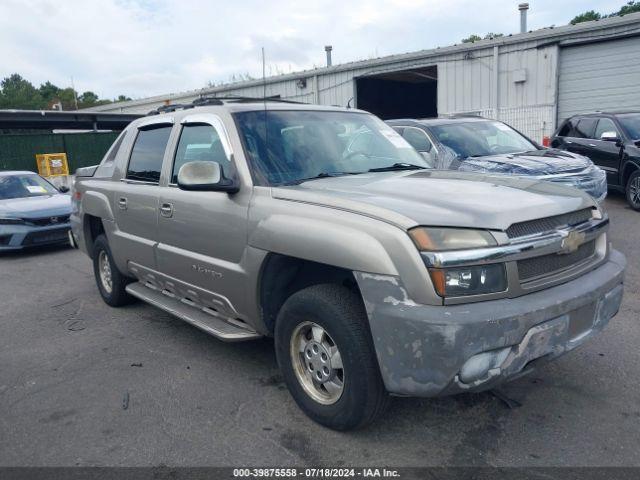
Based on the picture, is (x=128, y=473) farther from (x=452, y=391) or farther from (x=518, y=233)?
(x=518, y=233)

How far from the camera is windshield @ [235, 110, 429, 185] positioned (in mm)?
3648

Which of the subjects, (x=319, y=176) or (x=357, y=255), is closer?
(x=357, y=255)

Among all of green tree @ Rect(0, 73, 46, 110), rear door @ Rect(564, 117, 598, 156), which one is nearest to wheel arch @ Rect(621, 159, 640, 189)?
rear door @ Rect(564, 117, 598, 156)

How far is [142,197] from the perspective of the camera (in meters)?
4.57

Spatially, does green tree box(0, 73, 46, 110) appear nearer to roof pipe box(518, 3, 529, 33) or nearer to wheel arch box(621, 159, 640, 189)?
roof pipe box(518, 3, 529, 33)

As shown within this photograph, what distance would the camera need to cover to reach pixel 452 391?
2.59 m

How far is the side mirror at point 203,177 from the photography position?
3.38 meters

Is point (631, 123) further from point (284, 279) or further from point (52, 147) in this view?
point (52, 147)

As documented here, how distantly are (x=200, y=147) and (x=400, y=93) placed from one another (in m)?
22.2

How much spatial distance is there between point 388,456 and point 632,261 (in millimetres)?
4928

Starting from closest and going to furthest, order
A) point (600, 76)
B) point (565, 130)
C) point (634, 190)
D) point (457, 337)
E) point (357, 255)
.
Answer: point (457, 337)
point (357, 255)
point (634, 190)
point (565, 130)
point (600, 76)

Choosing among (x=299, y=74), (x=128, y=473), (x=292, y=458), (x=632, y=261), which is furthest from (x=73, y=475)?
(x=299, y=74)

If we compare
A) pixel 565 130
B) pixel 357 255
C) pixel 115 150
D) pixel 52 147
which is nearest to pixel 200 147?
pixel 115 150

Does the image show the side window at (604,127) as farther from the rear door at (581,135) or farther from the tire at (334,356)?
the tire at (334,356)
